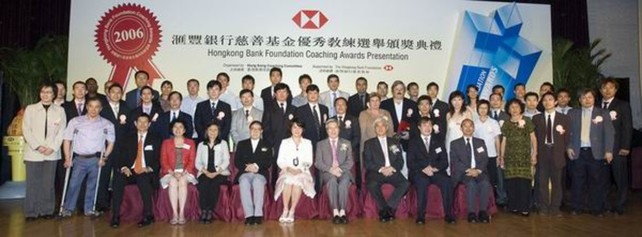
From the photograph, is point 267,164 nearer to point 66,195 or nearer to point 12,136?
point 66,195

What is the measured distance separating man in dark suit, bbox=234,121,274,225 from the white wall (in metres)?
6.65

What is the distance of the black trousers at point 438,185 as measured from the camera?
439cm

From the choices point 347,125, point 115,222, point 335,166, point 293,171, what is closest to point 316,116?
point 347,125

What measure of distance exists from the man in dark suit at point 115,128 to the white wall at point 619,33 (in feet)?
25.0

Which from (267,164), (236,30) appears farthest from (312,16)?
(267,164)

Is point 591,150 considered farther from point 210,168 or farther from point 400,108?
point 210,168

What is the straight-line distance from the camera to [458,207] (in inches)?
180

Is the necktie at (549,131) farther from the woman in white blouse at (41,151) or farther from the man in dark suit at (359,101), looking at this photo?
the woman in white blouse at (41,151)

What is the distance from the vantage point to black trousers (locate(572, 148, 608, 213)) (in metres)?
4.69

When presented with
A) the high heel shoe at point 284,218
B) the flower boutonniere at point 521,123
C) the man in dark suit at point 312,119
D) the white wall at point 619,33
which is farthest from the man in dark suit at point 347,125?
the white wall at point 619,33

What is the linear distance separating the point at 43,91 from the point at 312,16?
3350 millimetres

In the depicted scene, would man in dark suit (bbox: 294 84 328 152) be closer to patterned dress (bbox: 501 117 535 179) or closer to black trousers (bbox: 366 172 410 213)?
black trousers (bbox: 366 172 410 213)

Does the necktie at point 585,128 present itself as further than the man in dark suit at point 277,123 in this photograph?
No

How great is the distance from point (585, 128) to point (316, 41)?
3.36 metres
